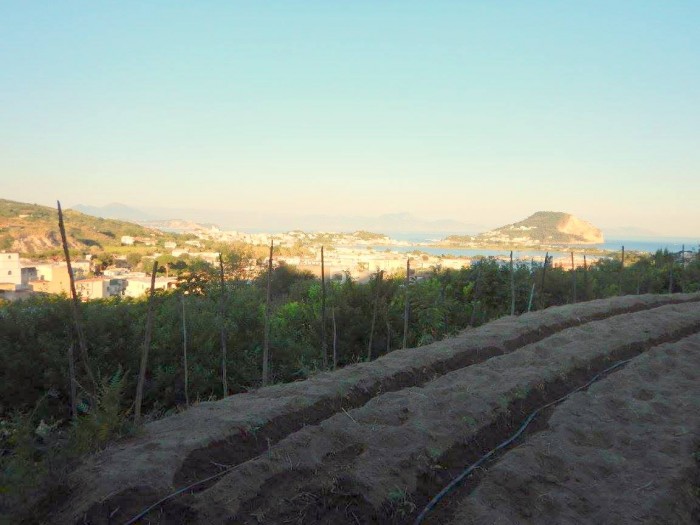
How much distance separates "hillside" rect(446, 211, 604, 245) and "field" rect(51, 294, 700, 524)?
39139mm

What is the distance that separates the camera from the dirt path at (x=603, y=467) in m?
3.97

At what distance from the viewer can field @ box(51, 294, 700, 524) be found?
3.84 meters

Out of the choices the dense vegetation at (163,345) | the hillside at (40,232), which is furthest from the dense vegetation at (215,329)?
the hillside at (40,232)

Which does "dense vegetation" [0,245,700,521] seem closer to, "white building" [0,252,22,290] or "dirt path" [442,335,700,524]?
"dirt path" [442,335,700,524]

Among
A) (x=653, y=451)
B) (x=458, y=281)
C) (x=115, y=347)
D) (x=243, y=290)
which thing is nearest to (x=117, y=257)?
(x=243, y=290)

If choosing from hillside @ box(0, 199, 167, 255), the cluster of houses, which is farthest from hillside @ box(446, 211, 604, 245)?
the cluster of houses

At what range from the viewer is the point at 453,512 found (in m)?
3.96

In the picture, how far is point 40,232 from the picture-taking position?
17.8 metres

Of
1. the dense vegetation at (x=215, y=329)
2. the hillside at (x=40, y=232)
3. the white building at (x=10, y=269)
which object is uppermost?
the hillside at (x=40, y=232)

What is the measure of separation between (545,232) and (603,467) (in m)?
45.9

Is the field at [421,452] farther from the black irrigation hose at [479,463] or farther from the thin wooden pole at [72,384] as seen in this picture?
the thin wooden pole at [72,384]

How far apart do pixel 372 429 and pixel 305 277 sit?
67.1 feet

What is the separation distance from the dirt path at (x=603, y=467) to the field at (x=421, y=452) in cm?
1

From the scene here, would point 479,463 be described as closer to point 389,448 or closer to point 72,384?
point 389,448
